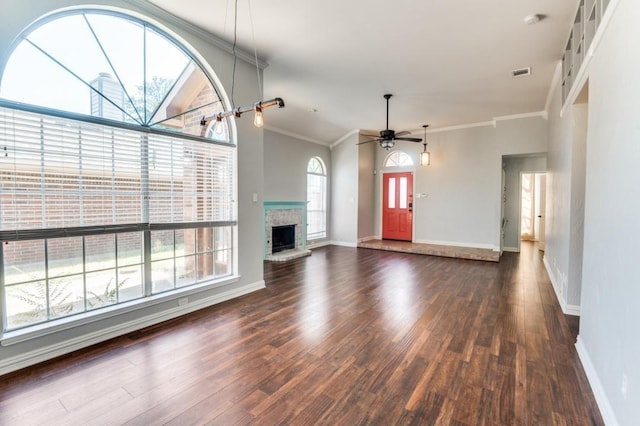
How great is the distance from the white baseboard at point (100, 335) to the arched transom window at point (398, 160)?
603cm

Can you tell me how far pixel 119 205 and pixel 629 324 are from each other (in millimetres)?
3922

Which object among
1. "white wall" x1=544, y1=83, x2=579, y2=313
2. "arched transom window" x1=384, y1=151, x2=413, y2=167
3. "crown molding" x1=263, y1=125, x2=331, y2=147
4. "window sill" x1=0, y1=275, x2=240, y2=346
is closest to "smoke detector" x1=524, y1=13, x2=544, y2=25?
"white wall" x1=544, y1=83, x2=579, y2=313

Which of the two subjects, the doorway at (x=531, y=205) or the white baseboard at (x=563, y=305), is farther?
the doorway at (x=531, y=205)

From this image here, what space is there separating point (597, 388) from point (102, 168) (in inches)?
170

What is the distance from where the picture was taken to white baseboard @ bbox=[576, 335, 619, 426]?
1.69m

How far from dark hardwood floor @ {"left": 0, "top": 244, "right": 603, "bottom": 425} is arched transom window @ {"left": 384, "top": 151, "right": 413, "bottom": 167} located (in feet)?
16.4

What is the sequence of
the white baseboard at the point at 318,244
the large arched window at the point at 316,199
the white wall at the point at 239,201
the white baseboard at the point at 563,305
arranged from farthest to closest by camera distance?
the large arched window at the point at 316,199 < the white baseboard at the point at 318,244 < the white baseboard at the point at 563,305 < the white wall at the point at 239,201

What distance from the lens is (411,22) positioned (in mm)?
3205

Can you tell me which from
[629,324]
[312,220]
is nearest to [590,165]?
[629,324]

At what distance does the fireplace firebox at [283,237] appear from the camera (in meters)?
6.81

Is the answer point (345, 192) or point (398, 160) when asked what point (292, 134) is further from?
point (398, 160)

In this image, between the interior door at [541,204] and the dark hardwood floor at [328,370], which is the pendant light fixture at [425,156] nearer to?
the interior door at [541,204]

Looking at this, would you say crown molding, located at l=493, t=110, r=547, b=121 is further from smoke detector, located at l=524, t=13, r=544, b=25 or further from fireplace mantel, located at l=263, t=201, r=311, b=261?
fireplace mantel, located at l=263, t=201, r=311, b=261

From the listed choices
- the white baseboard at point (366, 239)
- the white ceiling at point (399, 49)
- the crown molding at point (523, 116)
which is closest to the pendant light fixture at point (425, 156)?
the white ceiling at point (399, 49)
